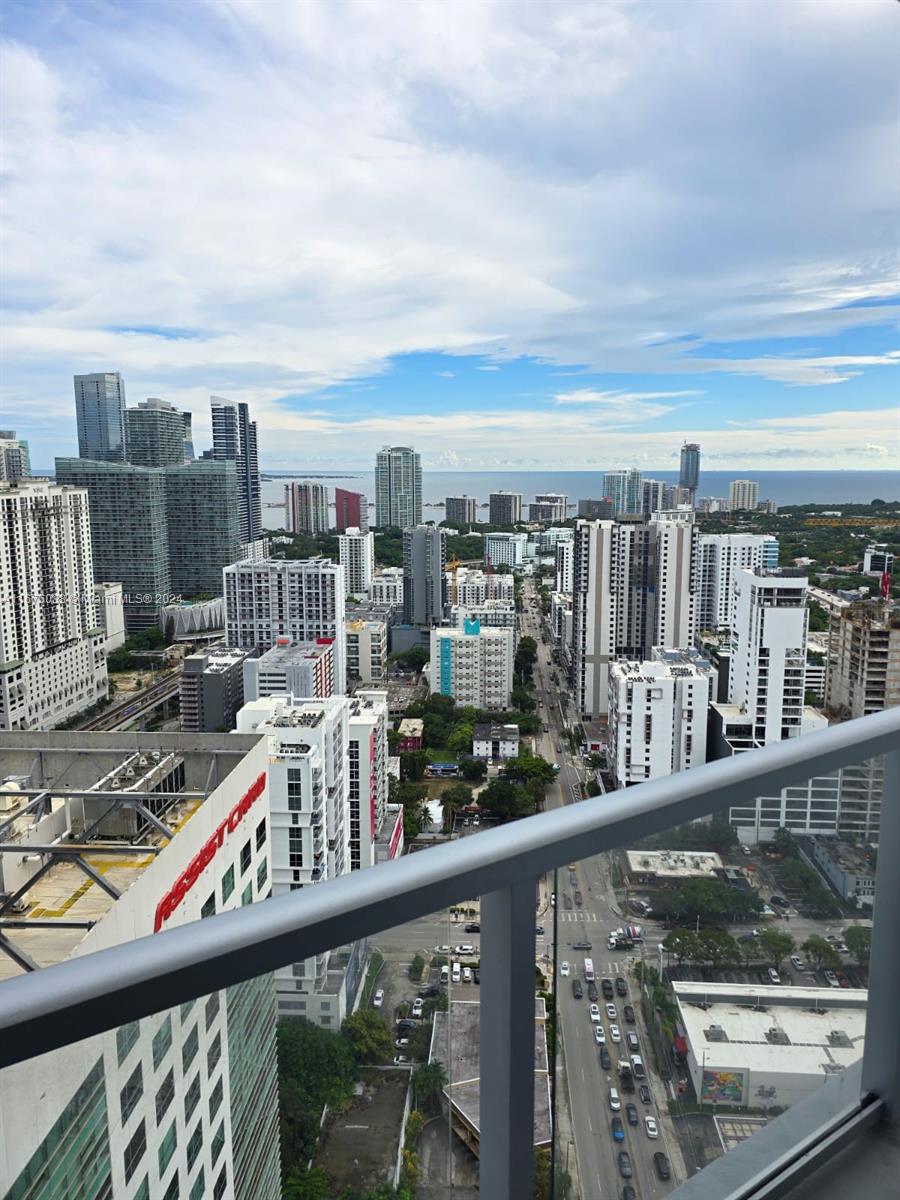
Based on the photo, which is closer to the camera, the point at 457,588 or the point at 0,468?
the point at 0,468

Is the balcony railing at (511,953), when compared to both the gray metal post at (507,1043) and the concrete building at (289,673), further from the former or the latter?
the concrete building at (289,673)

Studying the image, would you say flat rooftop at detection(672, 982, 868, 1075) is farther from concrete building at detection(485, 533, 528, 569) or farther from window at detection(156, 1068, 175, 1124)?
concrete building at detection(485, 533, 528, 569)

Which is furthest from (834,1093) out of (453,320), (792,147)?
(453,320)

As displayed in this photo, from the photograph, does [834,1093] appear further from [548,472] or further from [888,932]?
[548,472]

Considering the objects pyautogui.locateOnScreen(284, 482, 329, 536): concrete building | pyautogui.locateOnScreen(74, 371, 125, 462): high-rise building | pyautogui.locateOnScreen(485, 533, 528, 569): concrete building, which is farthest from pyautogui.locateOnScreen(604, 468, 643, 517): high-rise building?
Answer: pyautogui.locateOnScreen(74, 371, 125, 462): high-rise building

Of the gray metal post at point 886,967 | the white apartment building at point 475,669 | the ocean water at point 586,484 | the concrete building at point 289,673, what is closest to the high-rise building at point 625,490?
the ocean water at point 586,484

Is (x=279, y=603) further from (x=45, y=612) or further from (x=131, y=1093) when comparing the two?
(x=131, y=1093)
